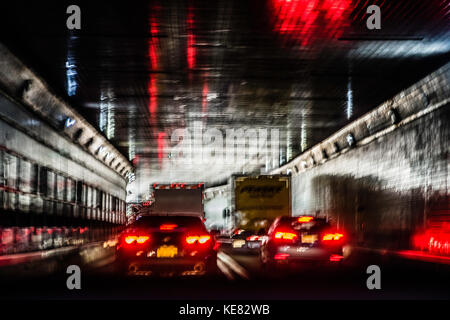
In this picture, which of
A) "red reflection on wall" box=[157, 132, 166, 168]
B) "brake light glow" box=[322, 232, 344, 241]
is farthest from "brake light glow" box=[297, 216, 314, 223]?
"red reflection on wall" box=[157, 132, 166, 168]

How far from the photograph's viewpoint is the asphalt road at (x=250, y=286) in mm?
12852

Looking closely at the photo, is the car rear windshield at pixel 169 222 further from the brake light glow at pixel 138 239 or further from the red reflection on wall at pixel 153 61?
the red reflection on wall at pixel 153 61

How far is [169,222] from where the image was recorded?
602 inches

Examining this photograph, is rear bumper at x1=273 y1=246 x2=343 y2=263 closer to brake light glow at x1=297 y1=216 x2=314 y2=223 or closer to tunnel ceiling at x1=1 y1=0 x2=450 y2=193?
brake light glow at x1=297 y1=216 x2=314 y2=223

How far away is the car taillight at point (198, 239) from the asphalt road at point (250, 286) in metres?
0.83

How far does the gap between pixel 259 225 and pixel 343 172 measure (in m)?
4.45

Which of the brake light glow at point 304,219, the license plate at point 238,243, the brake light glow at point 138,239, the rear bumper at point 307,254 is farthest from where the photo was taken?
the license plate at point 238,243

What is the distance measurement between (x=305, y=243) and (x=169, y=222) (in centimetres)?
367

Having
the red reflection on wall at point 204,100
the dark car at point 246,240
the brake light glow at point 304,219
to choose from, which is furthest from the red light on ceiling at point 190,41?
the dark car at point 246,240

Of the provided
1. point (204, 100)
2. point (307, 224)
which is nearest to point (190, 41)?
point (307, 224)

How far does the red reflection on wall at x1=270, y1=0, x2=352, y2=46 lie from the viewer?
14.2 m

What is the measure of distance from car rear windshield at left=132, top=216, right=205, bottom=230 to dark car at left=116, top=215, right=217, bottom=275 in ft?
0.40

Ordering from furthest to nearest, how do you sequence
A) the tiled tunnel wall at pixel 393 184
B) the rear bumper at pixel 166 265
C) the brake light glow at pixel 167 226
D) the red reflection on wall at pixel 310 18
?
the tiled tunnel wall at pixel 393 184 < the brake light glow at pixel 167 226 < the rear bumper at pixel 166 265 < the red reflection on wall at pixel 310 18

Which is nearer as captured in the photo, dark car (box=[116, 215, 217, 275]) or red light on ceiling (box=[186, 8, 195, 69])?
dark car (box=[116, 215, 217, 275])
